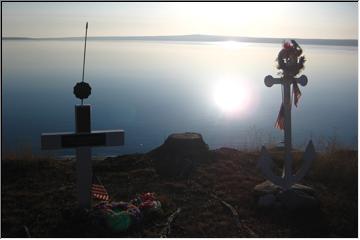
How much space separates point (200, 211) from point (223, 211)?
29cm

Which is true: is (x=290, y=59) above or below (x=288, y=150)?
above

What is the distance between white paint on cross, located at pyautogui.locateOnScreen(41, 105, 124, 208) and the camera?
5996 mm

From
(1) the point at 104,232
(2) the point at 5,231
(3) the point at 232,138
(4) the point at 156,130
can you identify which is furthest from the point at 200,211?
(4) the point at 156,130

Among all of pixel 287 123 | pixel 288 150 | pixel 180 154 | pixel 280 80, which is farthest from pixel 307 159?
pixel 180 154

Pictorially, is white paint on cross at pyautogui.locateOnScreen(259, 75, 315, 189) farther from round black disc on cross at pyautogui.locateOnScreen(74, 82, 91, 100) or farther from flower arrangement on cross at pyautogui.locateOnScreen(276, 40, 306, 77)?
round black disc on cross at pyautogui.locateOnScreen(74, 82, 91, 100)

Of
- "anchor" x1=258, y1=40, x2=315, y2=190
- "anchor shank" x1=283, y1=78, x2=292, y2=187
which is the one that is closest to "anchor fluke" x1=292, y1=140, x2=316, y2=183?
"anchor" x1=258, y1=40, x2=315, y2=190

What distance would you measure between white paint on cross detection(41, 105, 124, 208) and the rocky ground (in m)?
0.32

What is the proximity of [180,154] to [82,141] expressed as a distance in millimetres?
2794

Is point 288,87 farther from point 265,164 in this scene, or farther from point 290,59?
point 265,164

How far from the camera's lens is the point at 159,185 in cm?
740

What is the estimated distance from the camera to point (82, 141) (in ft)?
19.9

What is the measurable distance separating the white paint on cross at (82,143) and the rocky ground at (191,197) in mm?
319

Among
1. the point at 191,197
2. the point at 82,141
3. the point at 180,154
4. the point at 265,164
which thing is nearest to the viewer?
the point at 82,141

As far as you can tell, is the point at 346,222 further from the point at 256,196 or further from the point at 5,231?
the point at 5,231
